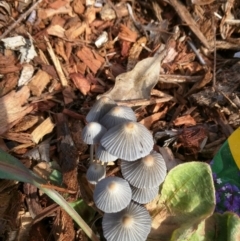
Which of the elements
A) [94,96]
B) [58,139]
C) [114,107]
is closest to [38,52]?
[94,96]

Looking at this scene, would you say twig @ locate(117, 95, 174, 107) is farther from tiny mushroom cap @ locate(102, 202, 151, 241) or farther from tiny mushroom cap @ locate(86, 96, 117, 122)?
tiny mushroom cap @ locate(102, 202, 151, 241)

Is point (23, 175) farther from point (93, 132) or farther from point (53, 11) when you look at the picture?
point (53, 11)

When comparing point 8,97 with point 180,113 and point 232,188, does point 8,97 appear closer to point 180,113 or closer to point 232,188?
point 180,113

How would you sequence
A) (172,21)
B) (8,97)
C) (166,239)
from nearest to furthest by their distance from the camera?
(166,239) → (8,97) → (172,21)

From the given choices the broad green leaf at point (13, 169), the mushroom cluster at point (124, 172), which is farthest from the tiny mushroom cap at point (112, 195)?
the broad green leaf at point (13, 169)

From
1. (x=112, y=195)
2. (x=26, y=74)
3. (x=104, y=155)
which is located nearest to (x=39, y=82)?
(x=26, y=74)
